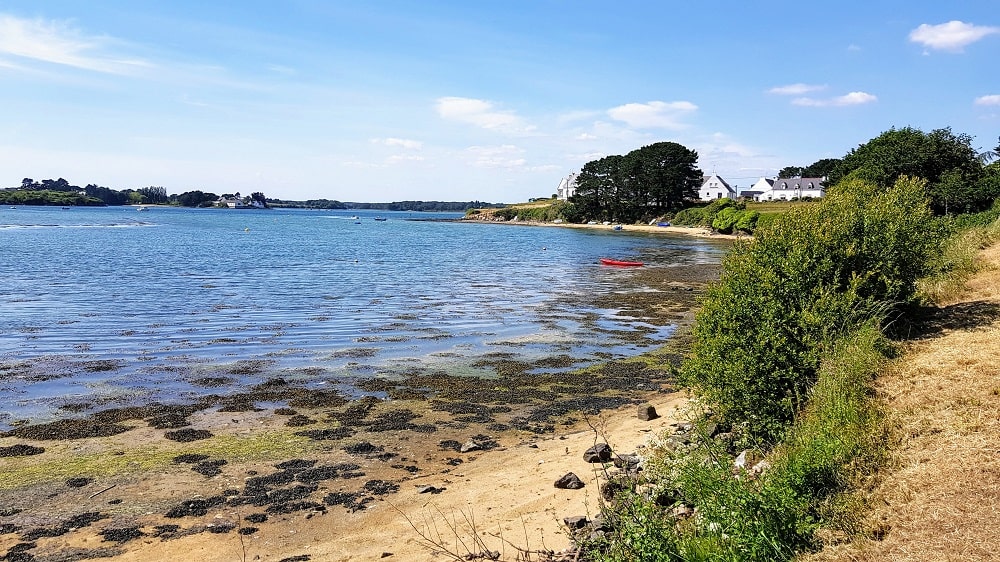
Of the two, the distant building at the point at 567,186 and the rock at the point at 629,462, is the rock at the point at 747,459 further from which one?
the distant building at the point at 567,186

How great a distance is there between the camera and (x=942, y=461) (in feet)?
23.4

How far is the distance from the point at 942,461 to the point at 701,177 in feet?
433

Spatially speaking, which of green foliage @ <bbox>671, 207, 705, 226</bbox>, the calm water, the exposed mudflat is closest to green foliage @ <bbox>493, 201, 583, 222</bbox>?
green foliage @ <bbox>671, 207, 705, 226</bbox>

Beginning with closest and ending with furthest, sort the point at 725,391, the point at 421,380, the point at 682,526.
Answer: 1. the point at 682,526
2. the point at 725,391
3. the point at 421,380

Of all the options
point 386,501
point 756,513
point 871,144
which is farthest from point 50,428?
point 871,144

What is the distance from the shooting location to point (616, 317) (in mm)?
28359

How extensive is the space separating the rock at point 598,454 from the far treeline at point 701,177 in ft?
172

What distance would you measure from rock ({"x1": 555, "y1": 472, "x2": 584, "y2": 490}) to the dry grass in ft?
13.9

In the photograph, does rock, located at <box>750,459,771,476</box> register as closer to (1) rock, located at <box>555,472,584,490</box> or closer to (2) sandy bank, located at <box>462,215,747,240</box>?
(1) rock, located at <box>555,472,584,490</box>

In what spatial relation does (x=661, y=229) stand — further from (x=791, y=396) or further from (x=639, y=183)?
(x=791, y=396)

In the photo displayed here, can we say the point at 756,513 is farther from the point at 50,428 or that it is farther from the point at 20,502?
the point at 50,428

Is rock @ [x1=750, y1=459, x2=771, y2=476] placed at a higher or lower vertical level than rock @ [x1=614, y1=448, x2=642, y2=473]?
higher

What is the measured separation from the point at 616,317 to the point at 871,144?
5154 centimetres

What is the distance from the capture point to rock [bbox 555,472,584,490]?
33.2ft
